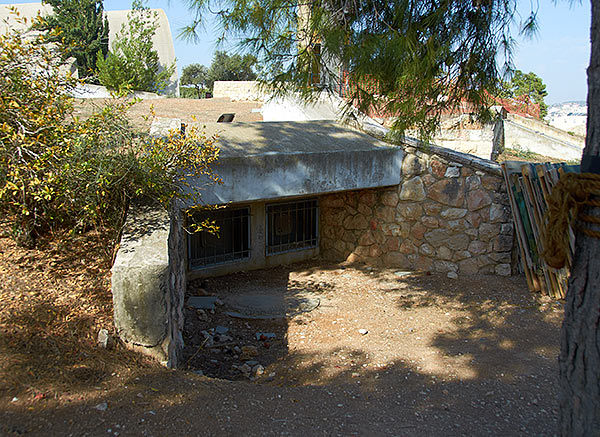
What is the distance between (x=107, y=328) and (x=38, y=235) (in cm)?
135

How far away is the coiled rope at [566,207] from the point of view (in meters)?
2.06

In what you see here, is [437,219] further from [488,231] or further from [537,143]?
[537,143]

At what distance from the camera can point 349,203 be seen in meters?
7.98

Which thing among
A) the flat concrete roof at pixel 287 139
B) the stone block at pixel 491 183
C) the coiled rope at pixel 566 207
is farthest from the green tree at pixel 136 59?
the coiled rope at pixel 566 207

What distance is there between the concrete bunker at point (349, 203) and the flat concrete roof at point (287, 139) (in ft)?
0.05

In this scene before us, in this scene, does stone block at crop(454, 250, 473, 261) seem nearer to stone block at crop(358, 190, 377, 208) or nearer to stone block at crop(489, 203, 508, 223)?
stone block at crop(489, 203, 508, 223)

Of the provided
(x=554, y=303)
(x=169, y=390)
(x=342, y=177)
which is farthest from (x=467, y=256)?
(x=169, y=390)

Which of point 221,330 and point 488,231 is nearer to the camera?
point 221,330

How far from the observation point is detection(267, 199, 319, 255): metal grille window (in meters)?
7.89

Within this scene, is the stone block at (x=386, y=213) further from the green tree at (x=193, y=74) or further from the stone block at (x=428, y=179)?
the green tree at (x=193, y=74)

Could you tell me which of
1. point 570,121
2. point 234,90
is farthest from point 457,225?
point 570,121

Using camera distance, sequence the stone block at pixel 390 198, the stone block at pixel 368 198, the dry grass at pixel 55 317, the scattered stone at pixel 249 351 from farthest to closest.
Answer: the stone block at pixel 368 198, the stone block at pixel 390 198, the scattered stone at pixel 249 351, the dry grass at pixel 55 317

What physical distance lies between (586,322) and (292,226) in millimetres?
6117

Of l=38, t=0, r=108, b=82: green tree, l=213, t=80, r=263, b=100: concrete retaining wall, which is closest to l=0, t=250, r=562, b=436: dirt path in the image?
l=213, t=80, r=263, b=100: concrete retaining wall
